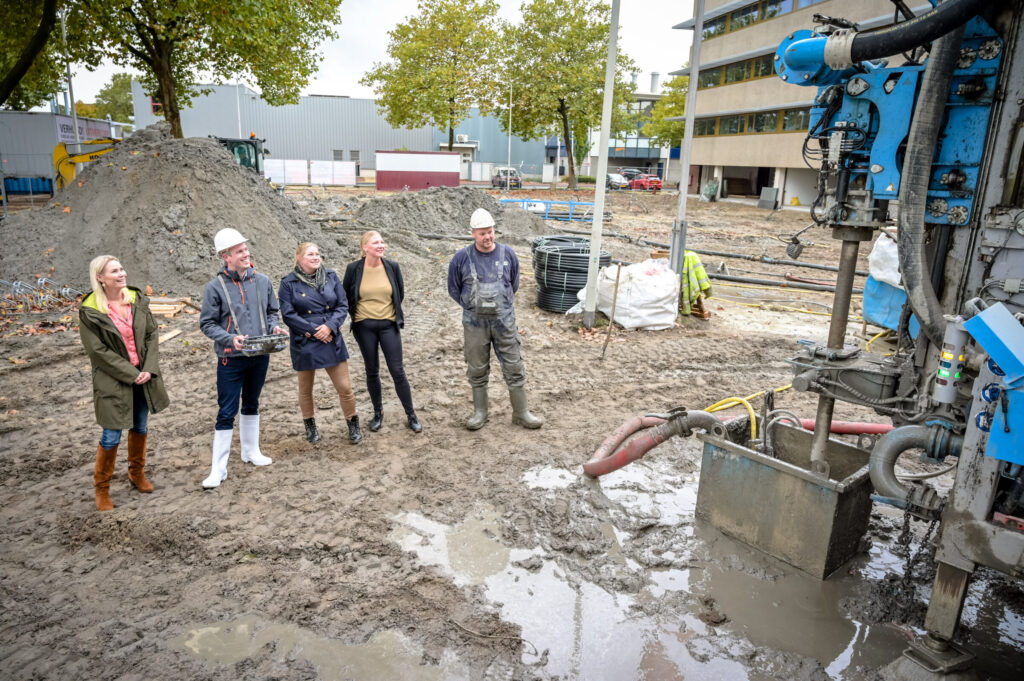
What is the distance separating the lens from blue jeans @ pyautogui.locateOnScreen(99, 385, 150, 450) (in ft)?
15.1

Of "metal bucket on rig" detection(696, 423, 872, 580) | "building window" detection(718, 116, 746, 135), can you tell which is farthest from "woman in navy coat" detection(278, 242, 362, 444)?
"building window" detection(718, 116, 746, 135)

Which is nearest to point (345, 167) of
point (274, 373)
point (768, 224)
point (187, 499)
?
point (768, 224)

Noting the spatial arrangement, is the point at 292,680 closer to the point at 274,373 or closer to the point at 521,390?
the point at 521,390

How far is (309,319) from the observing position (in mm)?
5488

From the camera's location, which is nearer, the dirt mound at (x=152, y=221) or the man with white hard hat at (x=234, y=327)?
the man with white hard hat at (x=234, y=327)

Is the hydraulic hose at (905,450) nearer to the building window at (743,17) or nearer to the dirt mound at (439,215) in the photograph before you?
the dirt mound at (439,215)

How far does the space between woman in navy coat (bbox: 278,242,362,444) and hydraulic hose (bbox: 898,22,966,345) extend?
3989mm

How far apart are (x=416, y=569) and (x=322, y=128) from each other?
50171 millimetres

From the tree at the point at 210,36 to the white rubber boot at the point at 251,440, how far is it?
13114 mm

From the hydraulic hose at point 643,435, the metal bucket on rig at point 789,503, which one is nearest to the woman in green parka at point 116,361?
the hydraulic hose at point 643,435

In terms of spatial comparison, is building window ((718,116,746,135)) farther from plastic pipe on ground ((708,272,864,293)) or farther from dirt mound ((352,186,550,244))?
plastic pipe on ground ((708,272,864,293))

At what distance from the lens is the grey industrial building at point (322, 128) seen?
4397 cm

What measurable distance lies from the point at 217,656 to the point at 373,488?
1.85 metres

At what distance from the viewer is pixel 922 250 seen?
11.1 feet
